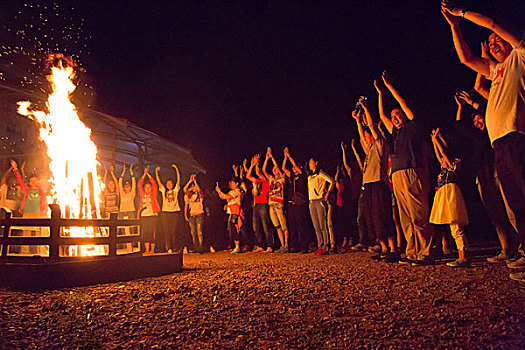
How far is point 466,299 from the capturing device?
2732mm

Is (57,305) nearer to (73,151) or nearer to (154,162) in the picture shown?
(73,151)

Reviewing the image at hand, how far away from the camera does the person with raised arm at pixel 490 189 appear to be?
4.57 meters

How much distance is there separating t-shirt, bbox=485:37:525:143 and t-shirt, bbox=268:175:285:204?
5.80 m

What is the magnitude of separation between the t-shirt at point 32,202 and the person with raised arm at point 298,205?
6544 mm

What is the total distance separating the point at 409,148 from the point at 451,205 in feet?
3.34

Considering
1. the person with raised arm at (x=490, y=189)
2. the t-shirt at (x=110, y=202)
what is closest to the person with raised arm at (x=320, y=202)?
the person with raised arm at (x=490, y=189)

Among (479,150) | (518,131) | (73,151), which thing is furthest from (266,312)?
(73,151)

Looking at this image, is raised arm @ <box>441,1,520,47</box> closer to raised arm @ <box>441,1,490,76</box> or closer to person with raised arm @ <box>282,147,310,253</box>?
raised arm @ <box>441,1,490,76</box>

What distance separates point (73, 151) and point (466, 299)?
6.95 meters

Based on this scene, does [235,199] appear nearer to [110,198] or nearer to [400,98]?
[110,198]

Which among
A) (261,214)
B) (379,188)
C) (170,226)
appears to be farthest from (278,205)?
(379,188)

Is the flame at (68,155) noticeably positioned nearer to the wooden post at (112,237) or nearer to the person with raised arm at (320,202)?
the wooden post at (112,237)

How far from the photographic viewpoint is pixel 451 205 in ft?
15.7

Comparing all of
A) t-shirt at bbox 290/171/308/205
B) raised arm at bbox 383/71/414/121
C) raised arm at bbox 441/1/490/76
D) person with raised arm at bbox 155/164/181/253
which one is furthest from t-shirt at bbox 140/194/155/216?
raised arm at bbox 441/1/490/76
